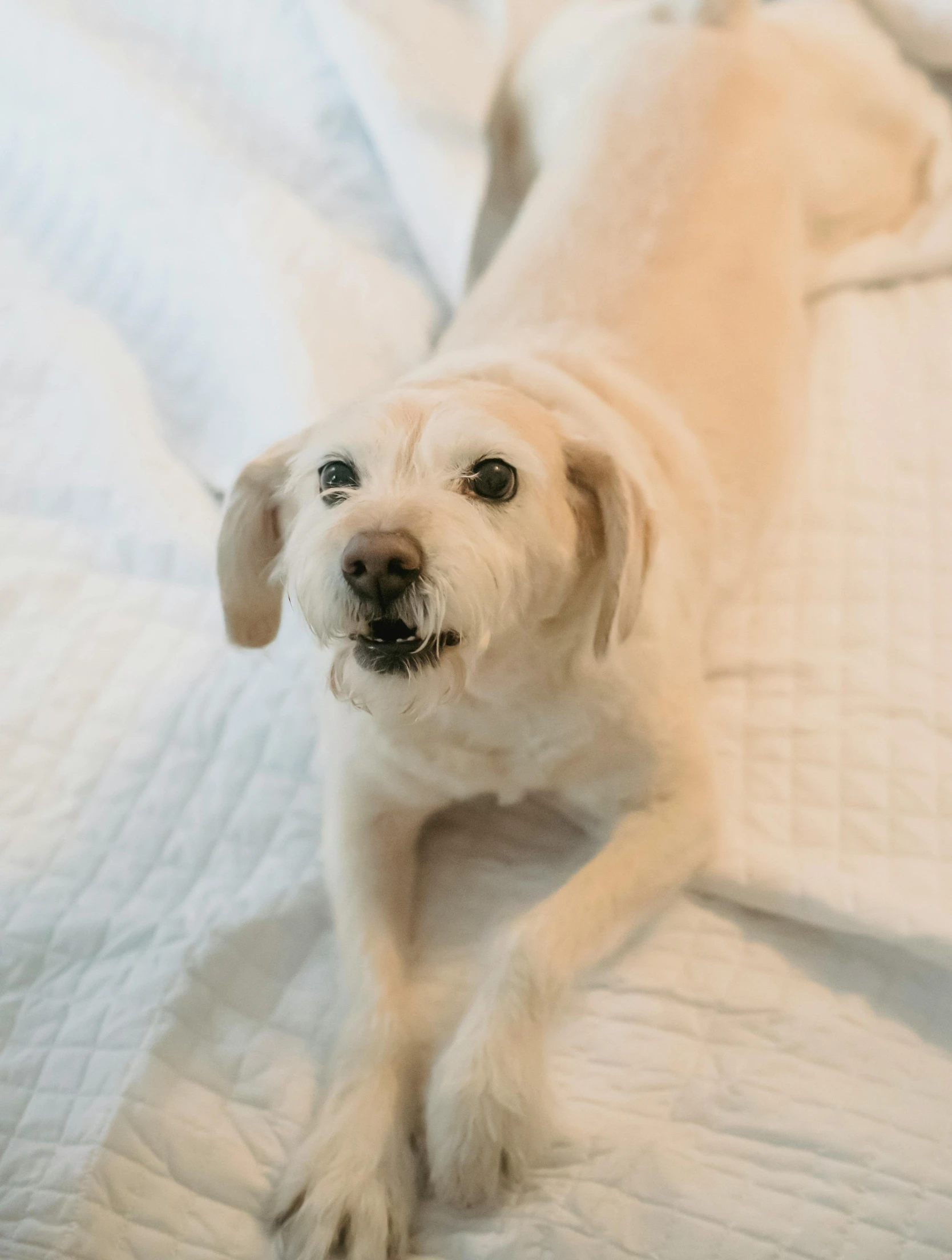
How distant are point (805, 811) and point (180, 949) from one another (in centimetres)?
107

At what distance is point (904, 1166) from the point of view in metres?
1.26

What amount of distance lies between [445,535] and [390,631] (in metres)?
0.15

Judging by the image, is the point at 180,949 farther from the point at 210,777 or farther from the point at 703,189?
the point at 703,189

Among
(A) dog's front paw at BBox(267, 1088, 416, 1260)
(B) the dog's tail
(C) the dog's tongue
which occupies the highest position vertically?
(B) the dog's tail

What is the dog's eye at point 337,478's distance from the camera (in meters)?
1.32

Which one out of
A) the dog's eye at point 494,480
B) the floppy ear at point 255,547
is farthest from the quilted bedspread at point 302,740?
the dog's eye at point 494,480

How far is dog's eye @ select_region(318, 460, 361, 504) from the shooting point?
132cm

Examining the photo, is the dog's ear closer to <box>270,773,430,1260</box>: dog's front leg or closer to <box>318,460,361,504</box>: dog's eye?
<box>318,460,361,504</box>: dog's eye

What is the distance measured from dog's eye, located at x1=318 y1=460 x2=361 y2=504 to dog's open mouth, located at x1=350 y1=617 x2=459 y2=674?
0.20 metres

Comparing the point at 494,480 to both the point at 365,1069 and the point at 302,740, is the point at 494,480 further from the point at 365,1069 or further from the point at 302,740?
the point at 365,1069

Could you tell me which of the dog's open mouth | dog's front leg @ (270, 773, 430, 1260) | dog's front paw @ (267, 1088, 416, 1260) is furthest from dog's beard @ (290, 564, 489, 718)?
dog's front paw @ (267, 1088, 416, 1260)

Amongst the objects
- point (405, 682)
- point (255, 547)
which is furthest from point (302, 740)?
point (405, 682)

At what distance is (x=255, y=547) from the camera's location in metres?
1.51

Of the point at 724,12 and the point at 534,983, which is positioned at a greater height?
the point at 724,12
